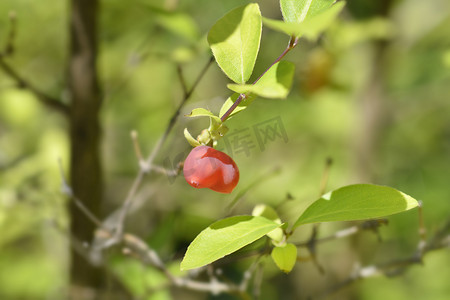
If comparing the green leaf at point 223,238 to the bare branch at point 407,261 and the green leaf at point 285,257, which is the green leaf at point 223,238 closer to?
the green leaf at point 285,257

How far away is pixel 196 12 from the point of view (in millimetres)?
1559

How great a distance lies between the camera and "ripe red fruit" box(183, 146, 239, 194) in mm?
379

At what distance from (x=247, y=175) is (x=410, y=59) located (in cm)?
62

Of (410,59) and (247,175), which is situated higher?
(410,59)

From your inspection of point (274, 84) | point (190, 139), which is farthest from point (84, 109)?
point (274, 84)

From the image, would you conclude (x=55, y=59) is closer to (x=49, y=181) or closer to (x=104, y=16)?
(x=104, y=16)

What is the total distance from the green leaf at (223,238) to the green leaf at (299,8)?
0.53ft

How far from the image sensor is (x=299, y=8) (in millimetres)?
373

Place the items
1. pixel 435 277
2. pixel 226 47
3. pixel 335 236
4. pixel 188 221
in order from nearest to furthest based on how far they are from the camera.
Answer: pixel 226 47 < pixel 335 236 < pixel 188 221 < pixel 435 277

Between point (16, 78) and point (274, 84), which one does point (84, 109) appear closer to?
point (16, 78)

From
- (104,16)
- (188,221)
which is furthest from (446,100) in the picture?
(104,16)

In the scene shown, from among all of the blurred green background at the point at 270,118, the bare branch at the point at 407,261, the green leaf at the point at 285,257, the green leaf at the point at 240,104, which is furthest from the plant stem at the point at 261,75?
the blurred green background at the point at 270,118

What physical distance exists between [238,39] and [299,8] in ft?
0.19

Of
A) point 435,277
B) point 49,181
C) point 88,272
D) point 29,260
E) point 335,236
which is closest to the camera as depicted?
point 335,236
